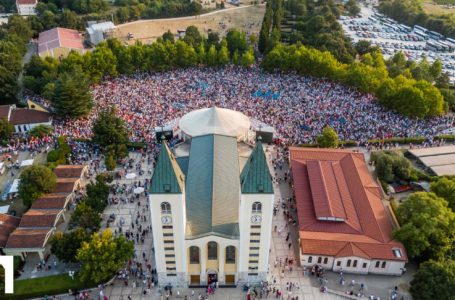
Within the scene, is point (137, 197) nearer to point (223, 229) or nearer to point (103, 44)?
point (223, 229)

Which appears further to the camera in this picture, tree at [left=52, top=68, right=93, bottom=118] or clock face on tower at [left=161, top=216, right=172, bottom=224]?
tree at [left=52, top=68, right=93, bottom=118]

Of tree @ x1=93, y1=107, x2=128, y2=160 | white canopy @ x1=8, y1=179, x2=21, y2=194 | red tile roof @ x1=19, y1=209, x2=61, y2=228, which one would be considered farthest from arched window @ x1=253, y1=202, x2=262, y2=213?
white canopy @ x1=8, y1=179, x2=21, y2=194

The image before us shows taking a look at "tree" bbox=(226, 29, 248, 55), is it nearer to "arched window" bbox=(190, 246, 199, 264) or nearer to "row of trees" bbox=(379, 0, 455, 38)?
"arched window" bbox=(190, 246, 199, 264)

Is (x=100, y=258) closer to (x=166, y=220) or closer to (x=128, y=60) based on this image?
(x=166, y=220)

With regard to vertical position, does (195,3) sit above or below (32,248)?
above

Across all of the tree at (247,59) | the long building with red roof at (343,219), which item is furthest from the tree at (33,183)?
the tree at (247,59)

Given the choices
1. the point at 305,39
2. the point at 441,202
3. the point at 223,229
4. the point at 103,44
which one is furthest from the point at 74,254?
the point at 305,39
